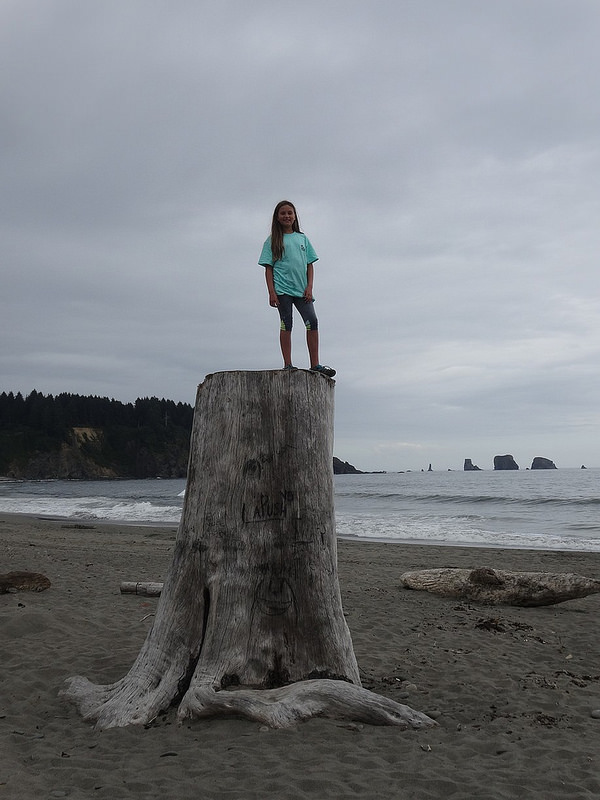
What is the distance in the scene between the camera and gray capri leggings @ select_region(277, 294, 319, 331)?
6316 millimetres

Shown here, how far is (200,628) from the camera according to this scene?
4.16 metres

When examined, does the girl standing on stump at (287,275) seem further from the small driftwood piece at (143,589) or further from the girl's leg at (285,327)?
the small driftwood piece at (143,589)

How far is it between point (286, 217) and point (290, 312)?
0.96 metres

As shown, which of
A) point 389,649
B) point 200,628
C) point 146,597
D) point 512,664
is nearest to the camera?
point 200,628

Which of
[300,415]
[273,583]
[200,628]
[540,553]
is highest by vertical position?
[300,415]

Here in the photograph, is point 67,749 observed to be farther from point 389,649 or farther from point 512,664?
point 512,664

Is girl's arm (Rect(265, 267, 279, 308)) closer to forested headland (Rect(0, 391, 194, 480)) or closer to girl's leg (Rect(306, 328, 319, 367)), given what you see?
girl's leg (Rect(306, 328, 319, 367))

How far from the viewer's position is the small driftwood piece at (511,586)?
8.30 meters

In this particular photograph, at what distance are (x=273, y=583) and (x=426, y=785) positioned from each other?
1.49 meters

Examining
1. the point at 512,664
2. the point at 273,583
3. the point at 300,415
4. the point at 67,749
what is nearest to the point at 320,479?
the point at 300,415

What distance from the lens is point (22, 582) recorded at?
800cm

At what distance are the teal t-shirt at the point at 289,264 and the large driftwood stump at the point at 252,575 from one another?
2.11 m

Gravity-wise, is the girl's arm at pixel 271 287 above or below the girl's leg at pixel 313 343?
above

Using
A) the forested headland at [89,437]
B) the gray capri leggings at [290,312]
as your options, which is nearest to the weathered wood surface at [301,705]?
the gray capri leggings at [290,312]
